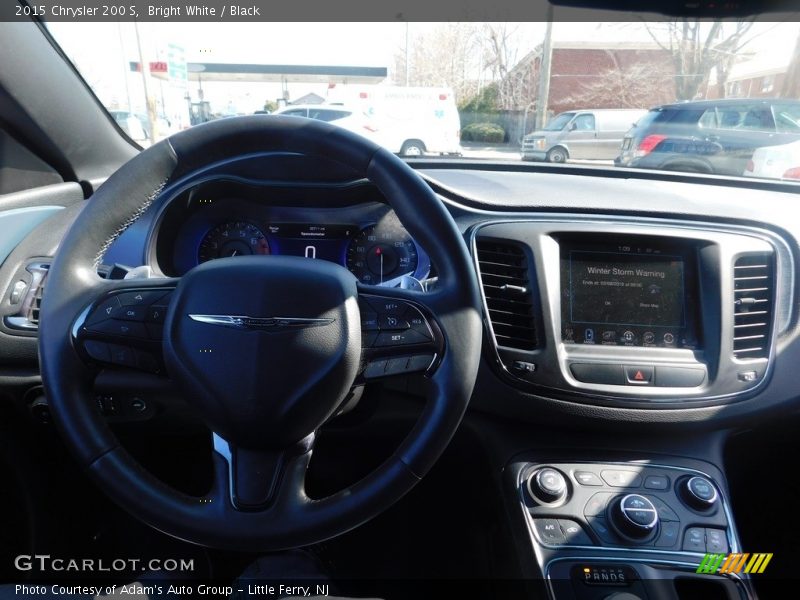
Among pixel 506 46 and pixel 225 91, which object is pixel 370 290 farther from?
pixel 225 91

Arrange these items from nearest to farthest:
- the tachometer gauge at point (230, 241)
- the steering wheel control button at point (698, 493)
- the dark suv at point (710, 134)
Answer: the steering wheel control button at point (698, 493) < the tachometer gauge at point (230, 241) < the dark suv at point (710, 134)

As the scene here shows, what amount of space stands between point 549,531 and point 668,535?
1.09 ft

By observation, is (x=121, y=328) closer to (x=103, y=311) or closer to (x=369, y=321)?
(x=103, y=311)

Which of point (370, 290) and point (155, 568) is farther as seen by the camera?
point (155, 568)

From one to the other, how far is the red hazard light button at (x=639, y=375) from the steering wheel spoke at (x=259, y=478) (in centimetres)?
101

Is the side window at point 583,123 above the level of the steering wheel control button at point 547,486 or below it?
above

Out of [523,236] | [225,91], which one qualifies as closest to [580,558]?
[523,236]

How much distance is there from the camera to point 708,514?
165cm

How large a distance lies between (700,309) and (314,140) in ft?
4.12

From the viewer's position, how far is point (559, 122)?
133 inches

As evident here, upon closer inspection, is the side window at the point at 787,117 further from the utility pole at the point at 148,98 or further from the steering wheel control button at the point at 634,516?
the utility pole at the point at 148,98

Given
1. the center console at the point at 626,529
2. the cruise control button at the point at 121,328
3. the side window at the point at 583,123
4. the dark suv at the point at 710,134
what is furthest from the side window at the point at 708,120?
the cruise control button at the point at 121,328

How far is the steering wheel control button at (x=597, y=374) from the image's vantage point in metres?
1.65

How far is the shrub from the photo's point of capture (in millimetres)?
2840
